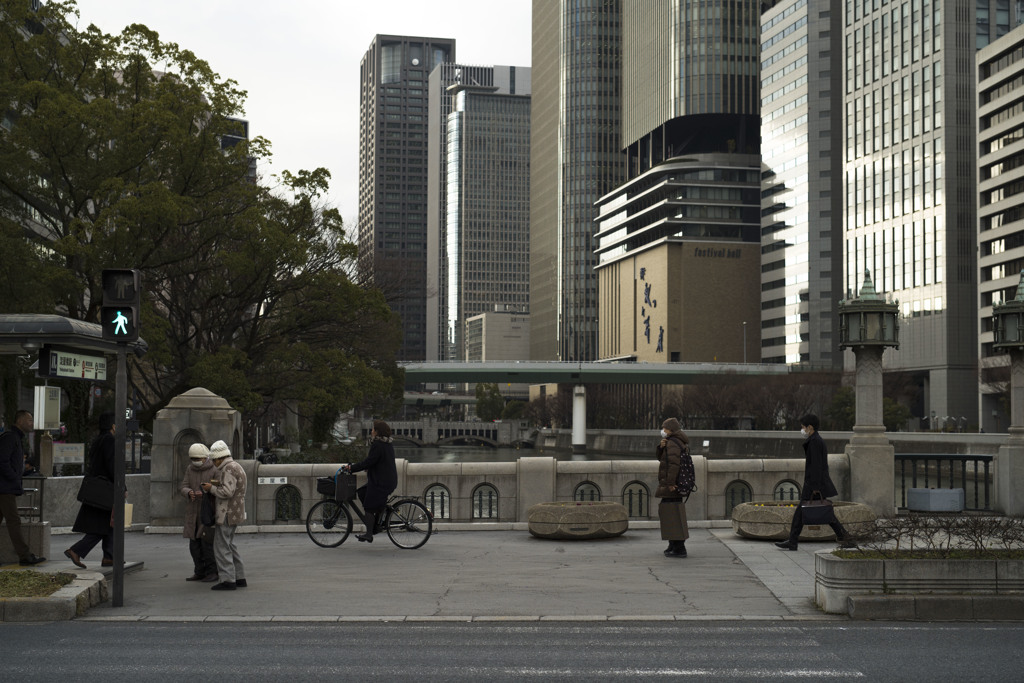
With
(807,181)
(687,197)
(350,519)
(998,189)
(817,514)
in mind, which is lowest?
(350,519)

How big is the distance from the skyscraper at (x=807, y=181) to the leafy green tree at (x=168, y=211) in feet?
314

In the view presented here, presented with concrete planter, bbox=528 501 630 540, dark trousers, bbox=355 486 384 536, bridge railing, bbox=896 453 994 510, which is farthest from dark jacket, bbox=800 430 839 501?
dark trousers, bbox=355 486 384 536

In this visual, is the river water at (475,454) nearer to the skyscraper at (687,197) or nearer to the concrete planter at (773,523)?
the skyscraper at (687,197)

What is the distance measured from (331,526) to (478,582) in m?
4.01

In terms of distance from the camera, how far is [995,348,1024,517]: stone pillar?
2095 cm

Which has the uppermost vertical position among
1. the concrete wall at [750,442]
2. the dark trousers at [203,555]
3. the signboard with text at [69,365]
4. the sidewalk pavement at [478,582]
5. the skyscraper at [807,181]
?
the skyscraper at [807,181]

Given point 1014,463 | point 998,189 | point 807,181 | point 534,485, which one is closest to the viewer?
point 534,485

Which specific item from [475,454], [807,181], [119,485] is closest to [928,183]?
[807,181]

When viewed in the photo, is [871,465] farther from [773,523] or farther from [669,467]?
[669,467]

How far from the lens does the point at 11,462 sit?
13.0 metres

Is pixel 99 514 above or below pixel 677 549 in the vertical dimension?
above

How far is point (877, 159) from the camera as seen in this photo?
385ft

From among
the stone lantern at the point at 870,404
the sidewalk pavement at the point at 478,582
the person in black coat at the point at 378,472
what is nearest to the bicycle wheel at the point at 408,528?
the sidewalk pavement at the point at 478,582

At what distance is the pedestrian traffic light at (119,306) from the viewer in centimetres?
1176
